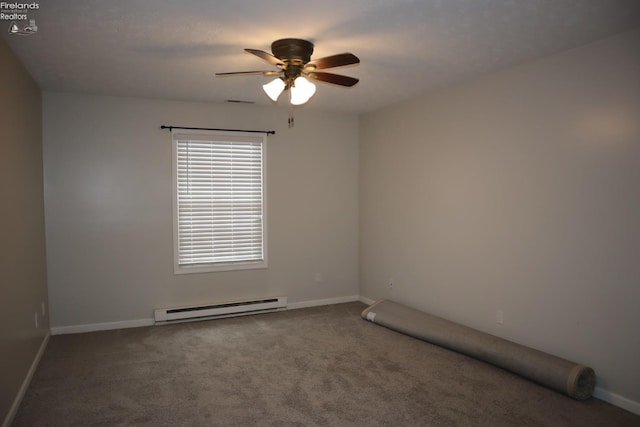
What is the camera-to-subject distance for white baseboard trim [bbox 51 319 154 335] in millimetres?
4512

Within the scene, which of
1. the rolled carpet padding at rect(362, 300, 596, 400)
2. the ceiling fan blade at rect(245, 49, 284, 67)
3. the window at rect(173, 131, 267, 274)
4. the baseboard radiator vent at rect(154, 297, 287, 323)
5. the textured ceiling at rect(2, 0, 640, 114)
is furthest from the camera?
the window at rect(173, 131, 267, 274)

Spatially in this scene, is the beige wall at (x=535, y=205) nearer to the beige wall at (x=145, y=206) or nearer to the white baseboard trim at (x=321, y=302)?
the white baseboard trim at (x=321, y=302)

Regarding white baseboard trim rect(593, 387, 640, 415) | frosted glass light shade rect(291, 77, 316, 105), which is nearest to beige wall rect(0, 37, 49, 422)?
frosted glass light shade rect(291, 77, 316, 105)

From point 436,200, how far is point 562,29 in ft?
6.98

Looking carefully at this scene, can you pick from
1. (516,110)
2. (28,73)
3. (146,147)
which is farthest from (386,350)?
(28,73)

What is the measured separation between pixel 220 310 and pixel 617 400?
391cm

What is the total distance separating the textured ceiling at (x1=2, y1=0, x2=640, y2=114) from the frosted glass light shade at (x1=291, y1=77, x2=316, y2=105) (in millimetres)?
309

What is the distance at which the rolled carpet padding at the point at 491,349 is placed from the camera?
3.07 m

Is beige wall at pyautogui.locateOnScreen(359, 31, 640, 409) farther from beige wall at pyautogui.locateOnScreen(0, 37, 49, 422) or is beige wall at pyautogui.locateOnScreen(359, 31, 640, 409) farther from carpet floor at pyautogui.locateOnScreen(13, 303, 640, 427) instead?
beige wall at pyautogui.locateOnScreen(0, 37, 49, 422)

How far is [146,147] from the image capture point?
4793 millimetres

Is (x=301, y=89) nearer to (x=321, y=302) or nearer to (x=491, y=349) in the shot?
(x=491, y=349)

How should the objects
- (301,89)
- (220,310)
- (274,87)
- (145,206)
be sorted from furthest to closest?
1. (220,310)
2. (145,206)
3. (274,87)
4. (301,89)

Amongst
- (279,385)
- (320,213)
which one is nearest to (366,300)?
(320,213)

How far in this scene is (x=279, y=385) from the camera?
3.32m
